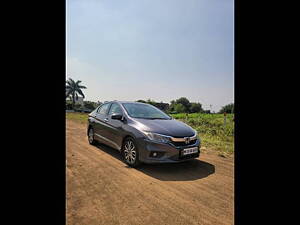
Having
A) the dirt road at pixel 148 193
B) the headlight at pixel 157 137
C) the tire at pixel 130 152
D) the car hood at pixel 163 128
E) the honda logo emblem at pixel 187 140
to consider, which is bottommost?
the dirt road at pixel 148 193

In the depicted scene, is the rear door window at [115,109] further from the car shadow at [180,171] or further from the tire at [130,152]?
the car shadow at [180,171]

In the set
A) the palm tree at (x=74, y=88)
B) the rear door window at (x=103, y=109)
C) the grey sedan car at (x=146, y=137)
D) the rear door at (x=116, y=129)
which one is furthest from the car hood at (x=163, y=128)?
the palm tree at (x=74, y=88)

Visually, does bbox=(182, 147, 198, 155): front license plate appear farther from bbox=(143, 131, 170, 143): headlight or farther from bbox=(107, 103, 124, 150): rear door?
bbox=(107, 103, 124, 150): rear door

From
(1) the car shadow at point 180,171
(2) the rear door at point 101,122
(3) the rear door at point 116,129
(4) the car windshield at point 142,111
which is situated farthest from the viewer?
(2) the rear door at point 101,122

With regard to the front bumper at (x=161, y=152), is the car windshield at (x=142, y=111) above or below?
above

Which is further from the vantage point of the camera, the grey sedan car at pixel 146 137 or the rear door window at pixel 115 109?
the rear door window at pixel 115 109

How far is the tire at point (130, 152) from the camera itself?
379cm

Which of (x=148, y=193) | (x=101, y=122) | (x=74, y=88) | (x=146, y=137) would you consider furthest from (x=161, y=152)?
(x=74, y=88)

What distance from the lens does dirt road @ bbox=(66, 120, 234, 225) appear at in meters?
2.15
